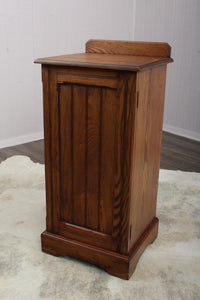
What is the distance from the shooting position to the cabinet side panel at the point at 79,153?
67.8 inches

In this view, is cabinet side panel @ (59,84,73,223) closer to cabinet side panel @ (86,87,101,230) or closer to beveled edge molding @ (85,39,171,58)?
cabinet side panel @ (86,87,101,230)

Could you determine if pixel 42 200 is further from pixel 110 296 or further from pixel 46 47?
pixel 46 47

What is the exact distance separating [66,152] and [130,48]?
2.29ft

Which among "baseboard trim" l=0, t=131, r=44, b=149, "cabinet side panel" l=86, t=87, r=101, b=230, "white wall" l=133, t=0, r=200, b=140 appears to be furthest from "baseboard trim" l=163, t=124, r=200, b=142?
"cabinet side panel" l=86, t=87, r=101, b=230

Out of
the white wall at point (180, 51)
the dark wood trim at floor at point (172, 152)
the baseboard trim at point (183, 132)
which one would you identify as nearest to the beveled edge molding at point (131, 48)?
the dark wood trim at floor at point (172, 152)

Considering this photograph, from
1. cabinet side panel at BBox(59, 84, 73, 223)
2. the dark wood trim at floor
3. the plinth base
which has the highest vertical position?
cabinet side panel at BBox(59, 84, 73, 223)

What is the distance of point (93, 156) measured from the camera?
1.78 metres

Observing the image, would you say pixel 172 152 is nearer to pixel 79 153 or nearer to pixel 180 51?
pixel 180 51

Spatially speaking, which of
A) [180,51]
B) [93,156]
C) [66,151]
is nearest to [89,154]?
[93,156]

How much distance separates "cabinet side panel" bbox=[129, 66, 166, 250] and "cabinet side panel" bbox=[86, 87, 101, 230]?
196mm

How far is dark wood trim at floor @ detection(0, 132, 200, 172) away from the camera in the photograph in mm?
3486

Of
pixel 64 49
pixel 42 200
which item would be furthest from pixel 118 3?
pixel 42 200

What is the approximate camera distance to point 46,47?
13.2 feet

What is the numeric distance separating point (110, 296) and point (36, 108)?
9.26 feet
